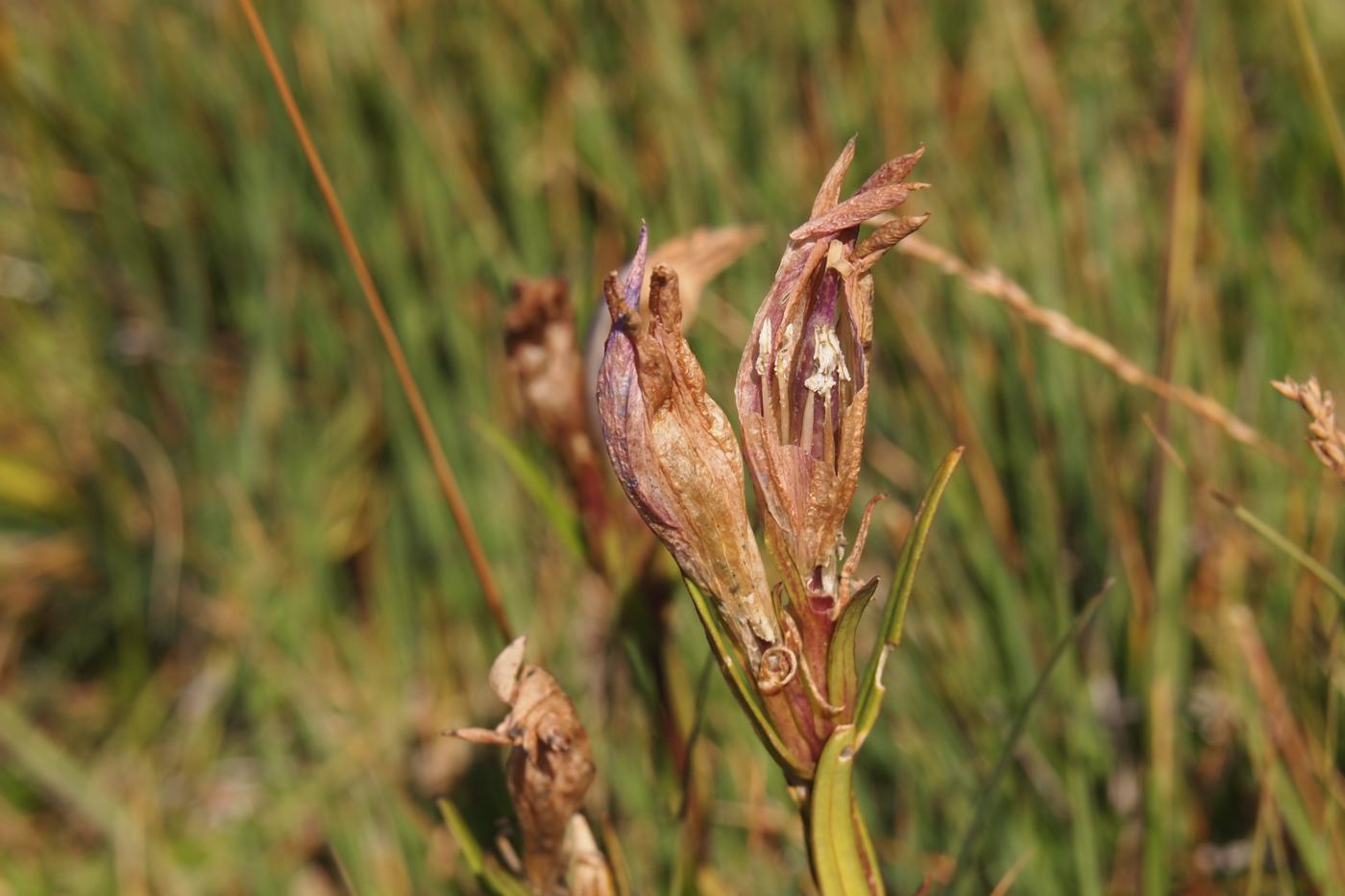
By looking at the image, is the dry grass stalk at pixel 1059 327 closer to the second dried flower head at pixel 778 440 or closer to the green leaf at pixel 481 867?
the second dried flower head at pixel 778 440

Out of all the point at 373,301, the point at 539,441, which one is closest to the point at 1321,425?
the point at 373,301

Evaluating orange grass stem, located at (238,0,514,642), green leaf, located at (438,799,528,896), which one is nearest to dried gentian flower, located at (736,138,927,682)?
green leaf, located at (438,799,528,896)

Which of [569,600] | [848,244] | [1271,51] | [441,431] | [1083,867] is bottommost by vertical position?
[1083,867]

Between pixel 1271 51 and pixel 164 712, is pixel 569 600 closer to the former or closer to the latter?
pixel 164 712

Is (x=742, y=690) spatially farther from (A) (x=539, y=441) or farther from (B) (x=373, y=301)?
(A) (x=539, y=441)

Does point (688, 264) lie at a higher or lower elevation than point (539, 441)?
higher

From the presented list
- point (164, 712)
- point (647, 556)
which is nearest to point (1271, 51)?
point (647, 556)

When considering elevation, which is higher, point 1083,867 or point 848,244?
point 848,244

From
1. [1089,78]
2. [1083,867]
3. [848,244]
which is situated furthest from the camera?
[1089,78]
